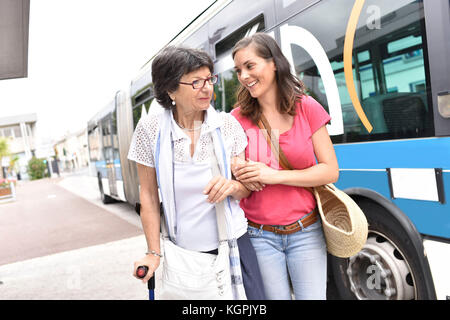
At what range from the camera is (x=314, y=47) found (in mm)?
2941

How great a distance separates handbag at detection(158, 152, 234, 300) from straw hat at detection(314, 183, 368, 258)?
46cm

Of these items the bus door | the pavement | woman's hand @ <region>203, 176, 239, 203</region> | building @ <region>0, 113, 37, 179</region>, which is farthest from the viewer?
building @ <region>0, 113, 37, 179</region>

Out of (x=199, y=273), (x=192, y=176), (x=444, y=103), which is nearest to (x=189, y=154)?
(x=192, y=176)

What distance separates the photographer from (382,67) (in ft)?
8.14

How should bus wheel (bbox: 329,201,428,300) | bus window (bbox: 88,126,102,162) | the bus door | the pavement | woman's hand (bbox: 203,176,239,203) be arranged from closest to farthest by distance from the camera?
woman's hand (bbox: 203,176,239,203) < bus wheel (bbox: 329,201,428,300) < the pavement < the bus door < bus window (bbox: 88,126,102,162)

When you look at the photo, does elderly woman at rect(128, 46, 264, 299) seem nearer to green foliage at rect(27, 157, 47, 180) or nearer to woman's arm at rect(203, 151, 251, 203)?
woman's arm at rect(203, 151, 251, 203)

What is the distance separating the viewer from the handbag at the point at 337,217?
1.54m

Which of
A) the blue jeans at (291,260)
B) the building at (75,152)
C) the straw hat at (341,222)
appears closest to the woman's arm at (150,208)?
the blue jeans at (291,260)

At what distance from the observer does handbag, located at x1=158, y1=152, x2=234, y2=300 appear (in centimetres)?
142

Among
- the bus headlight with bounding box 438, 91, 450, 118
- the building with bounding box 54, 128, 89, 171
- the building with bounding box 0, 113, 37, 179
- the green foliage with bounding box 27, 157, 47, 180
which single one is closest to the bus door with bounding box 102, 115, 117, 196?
the bus headlight with bounding box 438, 91, 450, 118

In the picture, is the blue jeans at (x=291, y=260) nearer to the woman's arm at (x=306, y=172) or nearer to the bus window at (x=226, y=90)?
the woman's arm at (x=306, y=172)

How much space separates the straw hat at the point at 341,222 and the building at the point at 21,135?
55.5 meters

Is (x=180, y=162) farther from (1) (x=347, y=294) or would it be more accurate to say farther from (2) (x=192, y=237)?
(1) (x=347, y=294)
